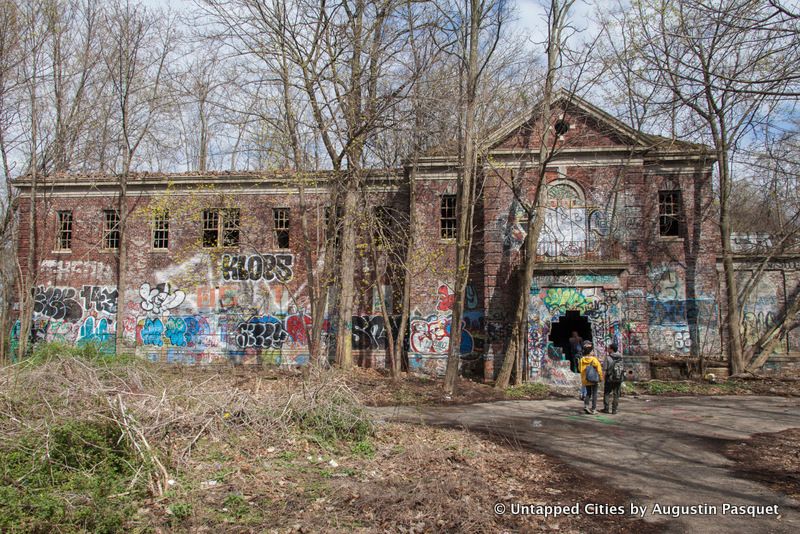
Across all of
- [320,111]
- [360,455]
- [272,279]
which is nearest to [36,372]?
[360,455]

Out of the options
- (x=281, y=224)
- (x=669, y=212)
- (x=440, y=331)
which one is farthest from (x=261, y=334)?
(x=669, y=212)

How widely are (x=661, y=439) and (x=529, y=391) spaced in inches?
261

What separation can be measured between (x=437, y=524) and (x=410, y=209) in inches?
590

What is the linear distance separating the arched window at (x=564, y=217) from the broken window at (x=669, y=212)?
3397 mm

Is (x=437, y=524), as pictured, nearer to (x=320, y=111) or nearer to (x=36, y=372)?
(x=36, y=372)

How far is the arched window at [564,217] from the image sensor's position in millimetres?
18703

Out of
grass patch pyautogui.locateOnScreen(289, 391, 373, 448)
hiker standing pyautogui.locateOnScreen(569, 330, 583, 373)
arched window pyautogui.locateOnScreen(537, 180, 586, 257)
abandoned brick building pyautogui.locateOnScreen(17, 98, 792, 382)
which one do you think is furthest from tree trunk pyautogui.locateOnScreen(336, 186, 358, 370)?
grass patch pyautogui.locateOnScreen(289, 391, 373, 448)

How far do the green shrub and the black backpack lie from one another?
9.63 meters

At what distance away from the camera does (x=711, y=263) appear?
19.7 meters

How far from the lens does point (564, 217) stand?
62.3 ft

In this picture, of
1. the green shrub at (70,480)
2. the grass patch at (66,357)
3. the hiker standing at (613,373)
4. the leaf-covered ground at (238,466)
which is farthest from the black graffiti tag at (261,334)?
the green shrub at (70,480)

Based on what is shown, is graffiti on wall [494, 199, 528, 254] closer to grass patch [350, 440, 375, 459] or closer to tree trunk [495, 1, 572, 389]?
tree trunk [495, 1, 572, 389]

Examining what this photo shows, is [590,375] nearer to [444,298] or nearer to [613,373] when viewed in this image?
[613,373]

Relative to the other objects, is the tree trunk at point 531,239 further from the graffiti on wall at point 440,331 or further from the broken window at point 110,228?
the broken window at point 110,228
